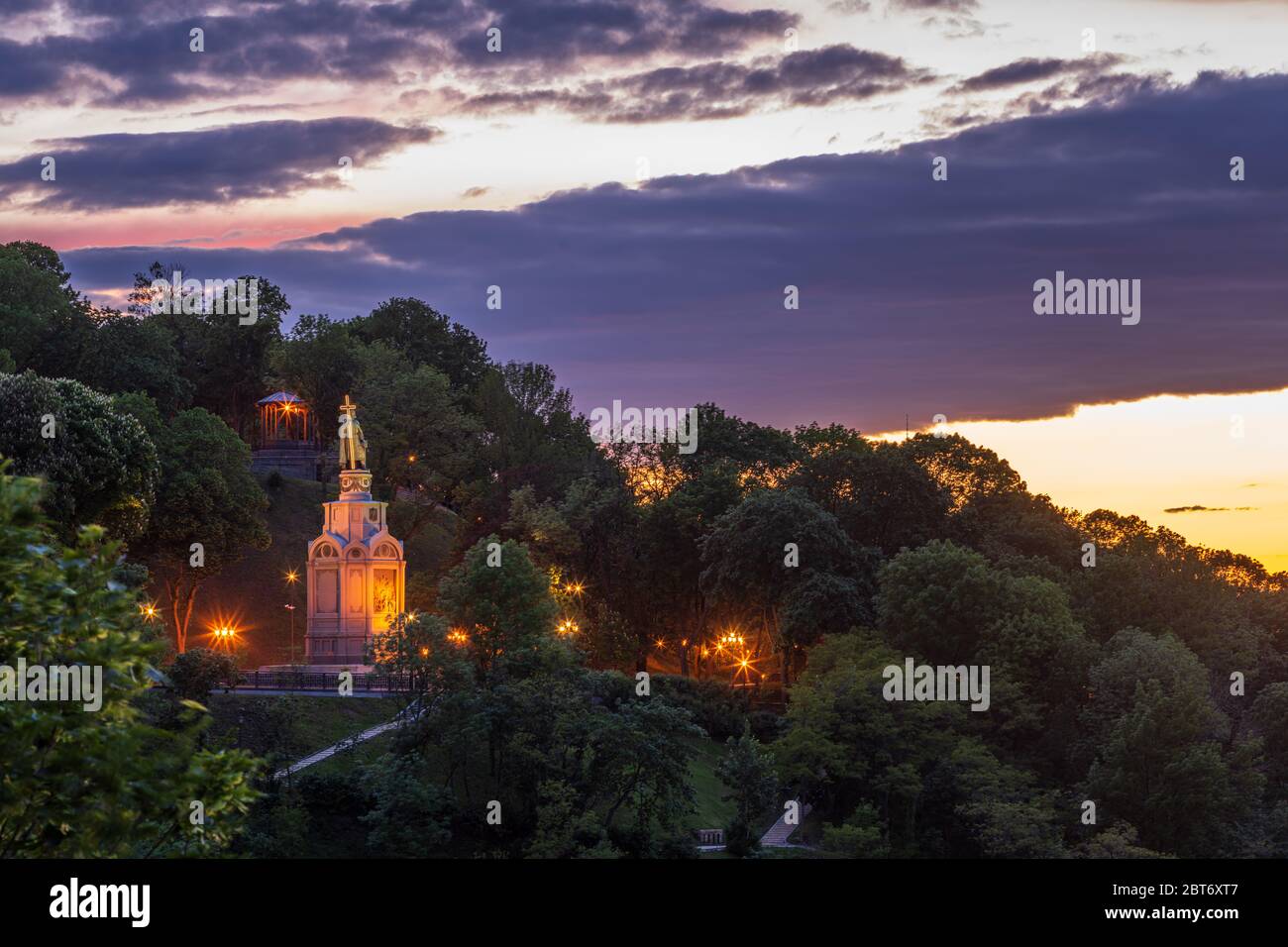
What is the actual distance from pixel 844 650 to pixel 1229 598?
25747 mm

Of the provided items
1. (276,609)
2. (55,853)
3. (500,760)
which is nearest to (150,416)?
(276,609)

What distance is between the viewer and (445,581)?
251ft

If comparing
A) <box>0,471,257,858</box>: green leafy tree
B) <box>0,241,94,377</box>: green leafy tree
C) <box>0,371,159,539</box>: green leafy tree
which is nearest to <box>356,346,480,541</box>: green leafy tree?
<box>0,241,94,377</box>: green leafy tree

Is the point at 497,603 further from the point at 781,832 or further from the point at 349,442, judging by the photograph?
the point at 781,832

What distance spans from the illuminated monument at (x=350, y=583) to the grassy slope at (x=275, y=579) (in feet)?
37.2

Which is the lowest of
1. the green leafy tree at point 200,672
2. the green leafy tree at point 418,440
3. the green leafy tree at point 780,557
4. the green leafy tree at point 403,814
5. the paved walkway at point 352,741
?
the green leafy tree at point 403,814

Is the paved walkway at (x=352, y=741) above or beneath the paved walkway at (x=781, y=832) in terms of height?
above

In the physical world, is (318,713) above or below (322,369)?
below

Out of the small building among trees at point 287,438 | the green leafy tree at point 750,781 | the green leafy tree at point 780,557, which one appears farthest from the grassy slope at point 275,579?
the green leafy tree at point 750,781

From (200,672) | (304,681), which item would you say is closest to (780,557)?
(304,681)

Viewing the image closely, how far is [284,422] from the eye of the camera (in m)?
117

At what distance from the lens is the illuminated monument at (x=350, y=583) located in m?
76.1

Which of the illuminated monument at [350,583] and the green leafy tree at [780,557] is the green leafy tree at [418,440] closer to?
the green leafy tree at [780,557]

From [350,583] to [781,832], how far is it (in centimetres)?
2324
